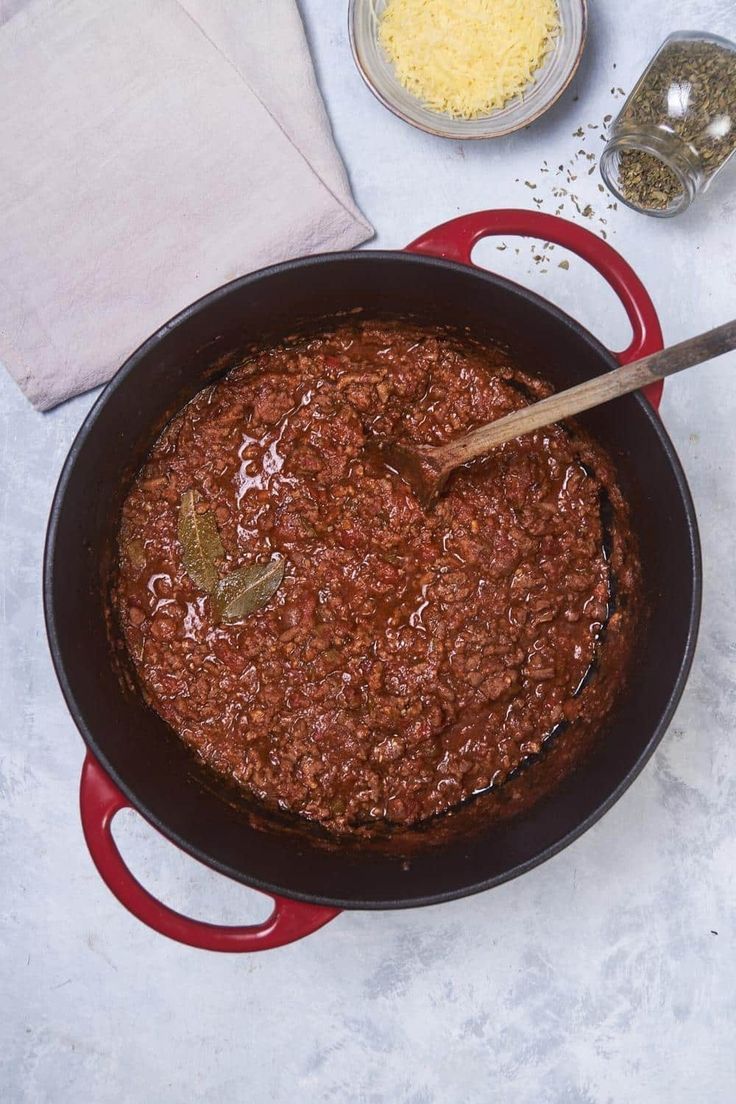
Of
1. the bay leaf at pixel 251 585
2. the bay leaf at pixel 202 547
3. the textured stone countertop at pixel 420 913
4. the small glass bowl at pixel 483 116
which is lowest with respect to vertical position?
the textured stone countertop at pixel 420 913

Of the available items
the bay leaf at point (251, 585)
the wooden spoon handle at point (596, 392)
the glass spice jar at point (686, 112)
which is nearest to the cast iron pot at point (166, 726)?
the wooden spoon handle at point (596, 392)

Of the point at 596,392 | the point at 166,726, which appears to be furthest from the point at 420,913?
the point at 596,392

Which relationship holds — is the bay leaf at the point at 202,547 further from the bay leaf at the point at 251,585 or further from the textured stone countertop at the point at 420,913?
the textured stone countertop at the point at 420,913

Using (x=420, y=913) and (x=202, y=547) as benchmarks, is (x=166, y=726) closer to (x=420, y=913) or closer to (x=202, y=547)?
(x=202, y=547)

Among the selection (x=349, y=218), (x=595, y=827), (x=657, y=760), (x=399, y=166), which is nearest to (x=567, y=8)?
(x=399, y=166)

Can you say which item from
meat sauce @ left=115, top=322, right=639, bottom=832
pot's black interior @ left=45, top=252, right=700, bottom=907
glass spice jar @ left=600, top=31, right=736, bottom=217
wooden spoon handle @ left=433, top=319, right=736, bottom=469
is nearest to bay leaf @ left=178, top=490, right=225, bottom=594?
meat sauce @ left=115, top=322, right=639, bottom=832

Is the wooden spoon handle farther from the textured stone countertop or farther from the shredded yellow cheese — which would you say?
the shredded yellow cheese
